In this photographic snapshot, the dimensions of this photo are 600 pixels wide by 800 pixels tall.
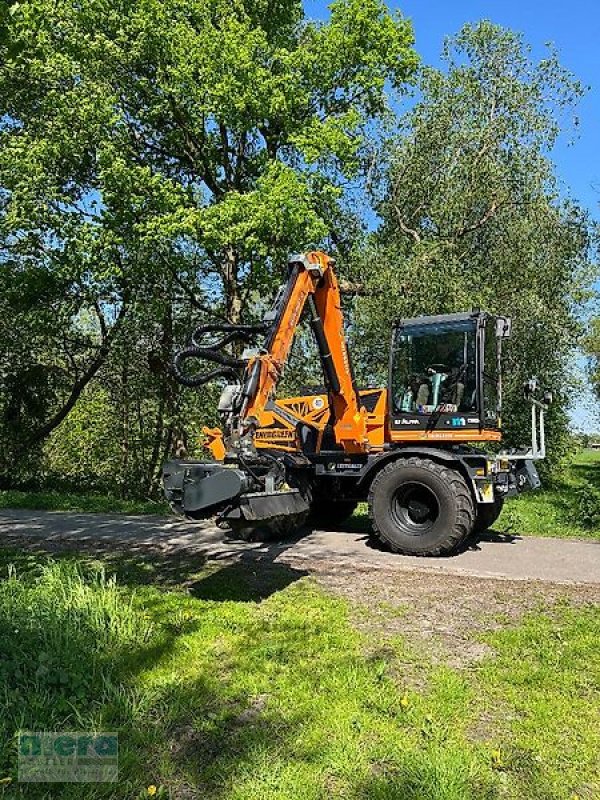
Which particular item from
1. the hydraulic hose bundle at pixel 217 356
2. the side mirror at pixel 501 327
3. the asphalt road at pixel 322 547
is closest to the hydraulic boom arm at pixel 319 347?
the hydraulic hose bundle at pixel 217 356

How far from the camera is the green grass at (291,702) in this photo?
3121 mm

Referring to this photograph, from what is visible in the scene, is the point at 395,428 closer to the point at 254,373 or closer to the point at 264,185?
the point at 254,373

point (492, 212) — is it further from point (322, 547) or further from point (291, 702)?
point (291, 702)

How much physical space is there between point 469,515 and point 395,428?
4.93 feet

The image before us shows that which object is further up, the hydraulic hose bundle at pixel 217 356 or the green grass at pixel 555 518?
the hydraulic hose bundle at pixel 217 356

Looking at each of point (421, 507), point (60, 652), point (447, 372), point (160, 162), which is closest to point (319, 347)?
point (447, 372)

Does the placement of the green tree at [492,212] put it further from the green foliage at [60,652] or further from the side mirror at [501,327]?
the green foliage at [60,652]

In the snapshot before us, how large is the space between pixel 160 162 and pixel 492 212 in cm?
778

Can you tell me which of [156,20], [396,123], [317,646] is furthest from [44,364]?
[317,646]

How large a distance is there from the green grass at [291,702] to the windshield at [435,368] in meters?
3.46

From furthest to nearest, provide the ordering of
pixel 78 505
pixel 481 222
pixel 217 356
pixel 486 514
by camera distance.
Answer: pixel 481 222 → pixel 78 505 → pixel 486 514 → pixel 217 356

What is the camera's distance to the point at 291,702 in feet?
12.8

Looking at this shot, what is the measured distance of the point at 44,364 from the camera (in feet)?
56.6

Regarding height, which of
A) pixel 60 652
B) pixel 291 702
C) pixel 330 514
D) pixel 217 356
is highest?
pixel 217 356
